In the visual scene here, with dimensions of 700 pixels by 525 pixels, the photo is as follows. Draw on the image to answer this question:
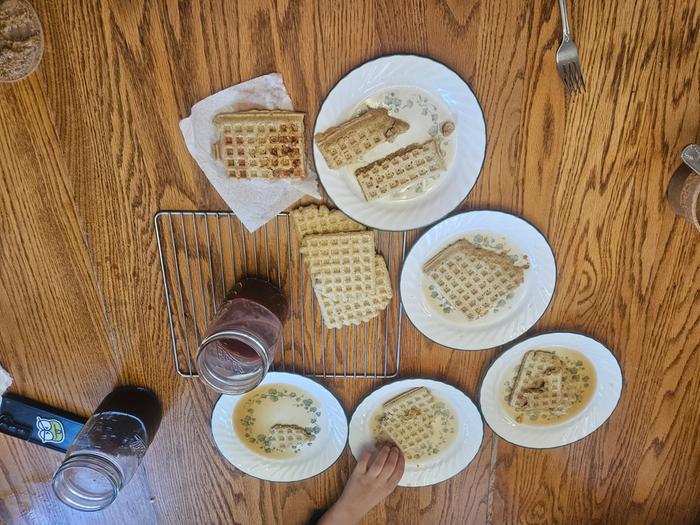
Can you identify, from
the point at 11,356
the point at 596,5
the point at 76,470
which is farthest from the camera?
the point at 11,356

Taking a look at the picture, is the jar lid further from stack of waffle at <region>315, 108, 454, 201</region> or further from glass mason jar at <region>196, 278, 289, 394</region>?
stack of waffle at <region>315, 108, 454, 201</region>

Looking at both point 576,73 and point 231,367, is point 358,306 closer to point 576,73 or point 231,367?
point 231,367

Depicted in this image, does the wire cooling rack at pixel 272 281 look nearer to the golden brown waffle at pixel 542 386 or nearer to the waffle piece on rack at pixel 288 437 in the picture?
the waffle piece on rack at pixel 288 437

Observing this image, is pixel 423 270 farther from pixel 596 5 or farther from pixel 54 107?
pixel 54 107

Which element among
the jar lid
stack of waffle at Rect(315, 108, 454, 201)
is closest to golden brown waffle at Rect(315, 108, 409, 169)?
stack of waffle at Rect(315, 108, 454, 201)

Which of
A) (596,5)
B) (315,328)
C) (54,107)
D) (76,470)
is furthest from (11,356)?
(596,5)

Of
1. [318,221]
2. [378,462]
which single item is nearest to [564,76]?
[318,221]

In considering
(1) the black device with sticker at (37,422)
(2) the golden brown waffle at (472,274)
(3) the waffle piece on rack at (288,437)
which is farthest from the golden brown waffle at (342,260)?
(1) the black device with sticker at (37,422)
